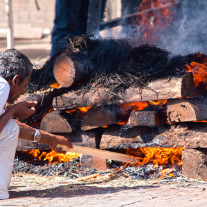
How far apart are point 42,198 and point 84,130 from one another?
1.23 m

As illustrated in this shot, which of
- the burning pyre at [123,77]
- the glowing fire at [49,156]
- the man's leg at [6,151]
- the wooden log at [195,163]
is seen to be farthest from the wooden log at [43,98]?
the wooden log at [195,163]

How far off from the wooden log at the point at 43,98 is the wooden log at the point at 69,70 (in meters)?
0.18

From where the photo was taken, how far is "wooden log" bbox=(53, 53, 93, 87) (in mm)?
3309

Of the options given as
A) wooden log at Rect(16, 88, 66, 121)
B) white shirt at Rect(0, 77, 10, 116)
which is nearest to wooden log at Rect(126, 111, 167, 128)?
wooden log at Rect(16, 88, 66, 121)

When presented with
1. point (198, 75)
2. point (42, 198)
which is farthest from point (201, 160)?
point (42, 198)

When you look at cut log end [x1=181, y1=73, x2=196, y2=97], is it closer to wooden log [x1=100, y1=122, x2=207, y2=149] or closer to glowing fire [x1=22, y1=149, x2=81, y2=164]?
wooden log [x1=100, y1=122, x2=207, y2=149]

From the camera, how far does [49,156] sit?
3.90m

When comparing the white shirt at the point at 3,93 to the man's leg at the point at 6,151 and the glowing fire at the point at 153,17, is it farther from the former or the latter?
the glowing fire at the point at 153,17

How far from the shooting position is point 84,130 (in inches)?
136

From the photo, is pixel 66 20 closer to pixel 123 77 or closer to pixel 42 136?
pixel 123 77

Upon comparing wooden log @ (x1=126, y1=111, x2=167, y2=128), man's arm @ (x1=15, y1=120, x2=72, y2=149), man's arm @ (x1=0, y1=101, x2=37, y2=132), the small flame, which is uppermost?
the small flame

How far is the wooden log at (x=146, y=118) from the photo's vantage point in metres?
3.01

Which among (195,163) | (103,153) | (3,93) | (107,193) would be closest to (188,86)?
(195,163)

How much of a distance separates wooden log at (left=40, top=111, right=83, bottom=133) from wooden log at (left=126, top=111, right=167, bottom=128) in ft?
2.58
